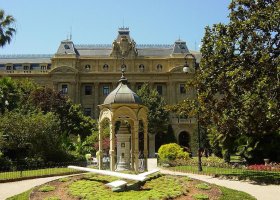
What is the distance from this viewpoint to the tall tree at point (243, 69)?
1755 centimetres

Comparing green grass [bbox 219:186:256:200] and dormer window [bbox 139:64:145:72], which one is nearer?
green grass [bbox 219:186:256:200]

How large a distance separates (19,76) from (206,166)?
46.7 meters

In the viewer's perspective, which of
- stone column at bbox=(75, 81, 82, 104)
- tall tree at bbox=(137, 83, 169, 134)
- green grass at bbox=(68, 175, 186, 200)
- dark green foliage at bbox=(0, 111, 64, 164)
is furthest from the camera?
stone column at bbox=(75, 81, 82, 104)

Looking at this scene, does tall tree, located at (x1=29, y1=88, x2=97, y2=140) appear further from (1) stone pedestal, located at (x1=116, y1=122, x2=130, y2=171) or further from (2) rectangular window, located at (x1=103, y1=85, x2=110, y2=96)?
(1) stone pedestal, located at (x1=116, y1=122, x2=130, y2=171)

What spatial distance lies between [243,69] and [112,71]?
159 feet

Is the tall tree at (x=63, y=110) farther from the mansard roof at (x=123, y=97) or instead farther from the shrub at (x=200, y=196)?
the shrub at (x=200, y=196)

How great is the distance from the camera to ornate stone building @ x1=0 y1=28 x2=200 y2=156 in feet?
212

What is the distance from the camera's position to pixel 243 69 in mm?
18453

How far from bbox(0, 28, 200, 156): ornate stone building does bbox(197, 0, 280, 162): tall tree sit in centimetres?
4349

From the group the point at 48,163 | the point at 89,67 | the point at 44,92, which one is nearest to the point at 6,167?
the point at 48,163

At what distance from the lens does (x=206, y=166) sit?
2870 centimetres

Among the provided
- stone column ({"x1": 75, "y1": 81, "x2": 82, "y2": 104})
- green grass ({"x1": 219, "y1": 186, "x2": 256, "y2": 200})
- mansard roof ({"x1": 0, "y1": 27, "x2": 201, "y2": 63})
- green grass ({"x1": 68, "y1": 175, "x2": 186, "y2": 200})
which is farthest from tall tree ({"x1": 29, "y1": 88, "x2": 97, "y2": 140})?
green grass ({"x1": 219, "y1": 186, "x2": 256, "y2": 200})

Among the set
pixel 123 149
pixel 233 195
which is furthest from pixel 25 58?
pixel 233 195

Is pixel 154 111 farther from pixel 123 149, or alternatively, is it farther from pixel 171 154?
pixel 123 149
